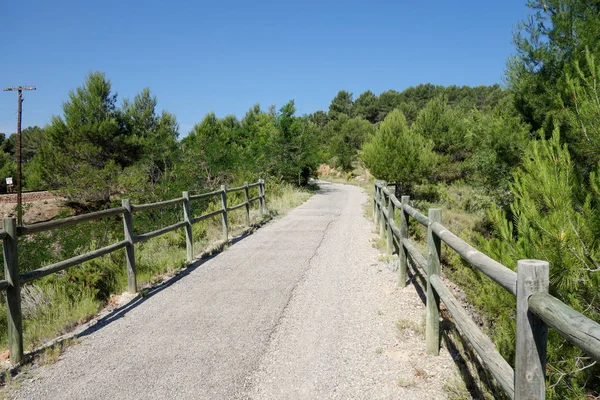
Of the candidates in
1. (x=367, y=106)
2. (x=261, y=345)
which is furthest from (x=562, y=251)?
(x=367, y=106)

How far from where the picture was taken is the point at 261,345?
443 cm

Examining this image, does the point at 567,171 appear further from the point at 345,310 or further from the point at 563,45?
the point at 563,45

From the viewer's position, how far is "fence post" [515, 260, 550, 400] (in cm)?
199

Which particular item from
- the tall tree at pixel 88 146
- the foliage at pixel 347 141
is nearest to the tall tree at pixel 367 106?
the foliage at pixel 347 141

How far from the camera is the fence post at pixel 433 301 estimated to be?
414 centimetres

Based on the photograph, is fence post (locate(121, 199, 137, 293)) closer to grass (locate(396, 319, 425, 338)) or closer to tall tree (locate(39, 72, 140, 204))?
grass (locate(396, 319, 425, 338))

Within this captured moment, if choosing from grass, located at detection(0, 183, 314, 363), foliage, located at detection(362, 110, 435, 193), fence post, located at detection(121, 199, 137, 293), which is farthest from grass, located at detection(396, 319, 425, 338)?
foliage, located at detection(362, 110, 435, 193)

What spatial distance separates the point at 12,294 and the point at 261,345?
2.53 meters

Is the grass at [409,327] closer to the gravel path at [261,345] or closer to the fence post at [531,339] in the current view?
A: the gravel path at [261,345]

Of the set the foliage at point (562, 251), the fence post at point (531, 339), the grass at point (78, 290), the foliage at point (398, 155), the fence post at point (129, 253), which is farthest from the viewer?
the foliage at point (398, 155)

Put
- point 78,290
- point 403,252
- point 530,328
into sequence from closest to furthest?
point 530,328, point 403,252, point 78,290

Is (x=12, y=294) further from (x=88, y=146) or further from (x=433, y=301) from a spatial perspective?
(x=88, y=146)

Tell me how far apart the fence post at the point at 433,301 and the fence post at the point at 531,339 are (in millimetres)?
2105

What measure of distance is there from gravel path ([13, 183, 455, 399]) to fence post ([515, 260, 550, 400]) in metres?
1.52
